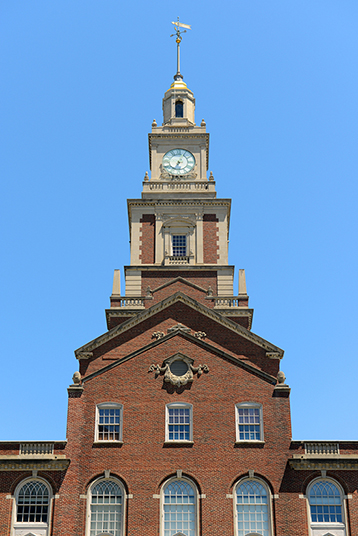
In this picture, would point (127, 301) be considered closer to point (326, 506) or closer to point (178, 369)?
point (178, 369)

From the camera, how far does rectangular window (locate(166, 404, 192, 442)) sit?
41188 mm

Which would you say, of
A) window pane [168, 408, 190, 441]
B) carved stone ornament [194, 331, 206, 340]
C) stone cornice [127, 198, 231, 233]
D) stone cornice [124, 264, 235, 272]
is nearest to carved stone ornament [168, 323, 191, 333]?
carved stone ornament [194, 331, 206, 340]

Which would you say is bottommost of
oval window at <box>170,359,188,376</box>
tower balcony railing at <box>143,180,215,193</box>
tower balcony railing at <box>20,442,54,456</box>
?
tower balcony railing at <box>20,442,54,456</box>

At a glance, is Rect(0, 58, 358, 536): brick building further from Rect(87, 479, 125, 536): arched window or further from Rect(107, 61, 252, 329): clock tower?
Rect(107, 61, 252, 329): clock tower

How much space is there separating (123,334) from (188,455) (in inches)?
321

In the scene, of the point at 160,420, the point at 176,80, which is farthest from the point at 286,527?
the point at 176,80

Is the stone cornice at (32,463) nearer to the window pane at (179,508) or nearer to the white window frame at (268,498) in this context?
the window pane at (179,508)

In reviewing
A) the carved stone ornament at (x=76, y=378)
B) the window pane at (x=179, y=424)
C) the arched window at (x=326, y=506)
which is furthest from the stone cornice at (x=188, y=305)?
the arched window at (x=326, y=506)

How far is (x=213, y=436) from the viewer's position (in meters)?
41.0

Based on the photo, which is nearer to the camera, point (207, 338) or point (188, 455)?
point (188, 455)

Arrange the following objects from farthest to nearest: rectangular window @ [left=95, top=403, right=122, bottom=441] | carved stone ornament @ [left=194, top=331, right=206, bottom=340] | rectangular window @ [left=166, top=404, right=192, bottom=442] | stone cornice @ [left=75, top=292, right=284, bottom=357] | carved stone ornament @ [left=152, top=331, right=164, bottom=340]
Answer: carved stone ornament @ [left=152, top=331, right=164, bottom=340] → carved stone ornament @ [left=194, top=331, right=206, bottom=340] → stone cornice @ [left=75, top=292, right=284, bottom=357] → rectangular window @ [left=166, top=404, right=192, bottom=442] → rectangular window @ [left=95, top=403, right=122, bottom=441]

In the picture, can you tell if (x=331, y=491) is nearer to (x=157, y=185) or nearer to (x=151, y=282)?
(x=151, y=282)

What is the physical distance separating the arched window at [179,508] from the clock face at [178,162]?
98.8 feet

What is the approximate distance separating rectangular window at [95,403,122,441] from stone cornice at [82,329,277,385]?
1.91m
